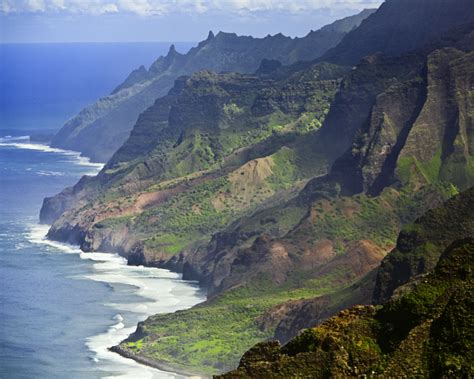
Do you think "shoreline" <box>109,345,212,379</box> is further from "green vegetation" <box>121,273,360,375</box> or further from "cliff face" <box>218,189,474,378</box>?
"cliff face" <box>218,189,474,378</box>

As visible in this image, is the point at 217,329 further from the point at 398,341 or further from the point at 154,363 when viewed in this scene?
the point at 398,341

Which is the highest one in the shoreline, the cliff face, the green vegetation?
the cliff face

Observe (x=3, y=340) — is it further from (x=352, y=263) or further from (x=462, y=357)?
(x=462, y=357)

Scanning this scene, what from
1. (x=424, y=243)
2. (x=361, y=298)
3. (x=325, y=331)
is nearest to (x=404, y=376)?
(x=325, y=331)

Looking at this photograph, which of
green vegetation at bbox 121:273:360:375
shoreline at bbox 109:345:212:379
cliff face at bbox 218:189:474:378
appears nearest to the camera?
cliff face at bbox 218:189:474:378

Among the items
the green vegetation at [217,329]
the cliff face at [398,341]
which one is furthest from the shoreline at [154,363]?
the cliff face at [398,341]

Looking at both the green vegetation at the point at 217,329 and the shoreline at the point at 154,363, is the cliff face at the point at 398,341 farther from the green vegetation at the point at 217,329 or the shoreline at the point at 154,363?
the green vegetation at the point at 217,329

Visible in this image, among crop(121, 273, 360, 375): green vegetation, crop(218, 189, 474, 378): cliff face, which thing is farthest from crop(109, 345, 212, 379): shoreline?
crop(218, 189, 474, 378): cliff face

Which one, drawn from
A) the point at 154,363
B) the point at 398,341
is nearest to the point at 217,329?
the point at 154,363

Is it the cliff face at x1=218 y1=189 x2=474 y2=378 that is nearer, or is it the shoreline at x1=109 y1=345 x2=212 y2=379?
the cliff face at x1=218 y1=189 x2=474 y2=378
